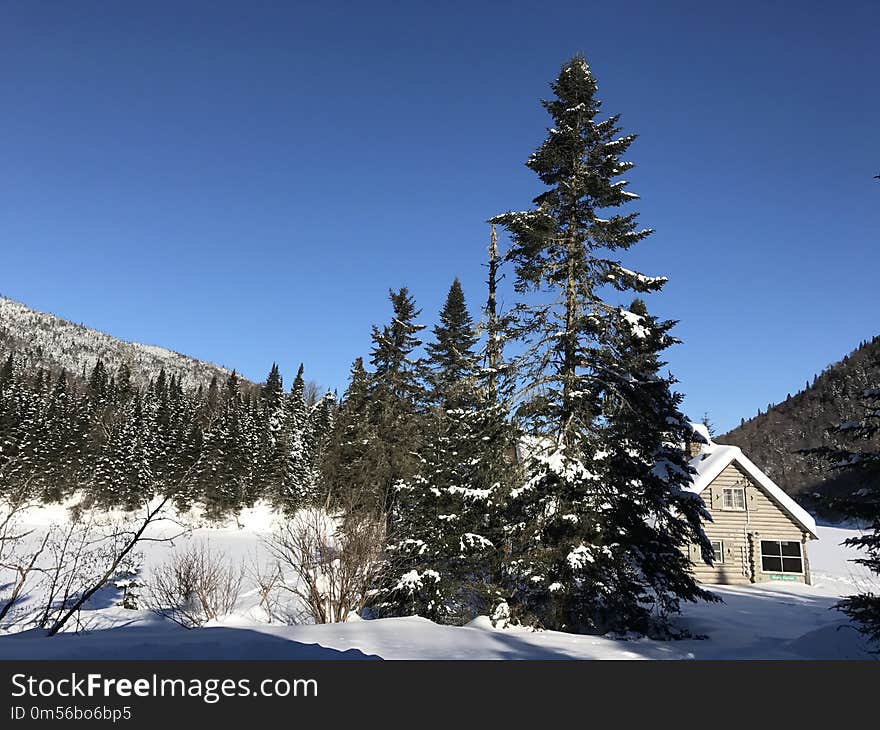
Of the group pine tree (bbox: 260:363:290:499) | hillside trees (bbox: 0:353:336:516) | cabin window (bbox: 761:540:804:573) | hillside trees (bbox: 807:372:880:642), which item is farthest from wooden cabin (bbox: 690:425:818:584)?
pine tree (bbox: 260:363:290:499)

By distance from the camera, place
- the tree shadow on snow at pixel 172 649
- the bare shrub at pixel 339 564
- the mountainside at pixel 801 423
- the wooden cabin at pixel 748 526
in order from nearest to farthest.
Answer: the tree shadow on snow at pixel 172 649 < the bare shrub at pixel 339 564 < the wooden cabin at pixel 748 526 < the mountainside at pixel 801 423

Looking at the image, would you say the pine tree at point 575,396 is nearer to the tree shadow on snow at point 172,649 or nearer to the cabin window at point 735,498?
the tree shadow on snow at point 172,649

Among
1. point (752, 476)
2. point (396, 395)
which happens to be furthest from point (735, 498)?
point (396, 395)

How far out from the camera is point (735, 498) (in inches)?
1117

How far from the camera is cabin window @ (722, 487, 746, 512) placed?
92.6 ft

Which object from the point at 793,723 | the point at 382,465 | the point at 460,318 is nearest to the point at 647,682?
the point at 793,723

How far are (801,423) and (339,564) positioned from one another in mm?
159544

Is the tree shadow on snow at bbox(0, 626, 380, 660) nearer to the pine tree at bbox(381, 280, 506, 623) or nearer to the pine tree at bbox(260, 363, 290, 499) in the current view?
the pine tree at bbox(381, 280, 506, 623)

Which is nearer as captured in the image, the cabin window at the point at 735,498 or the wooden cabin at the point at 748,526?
the wooden cabin at the point at 748,526

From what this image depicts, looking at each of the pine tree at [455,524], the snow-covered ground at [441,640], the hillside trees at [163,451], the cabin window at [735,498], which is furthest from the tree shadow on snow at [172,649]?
the hillside trees at [163,451]

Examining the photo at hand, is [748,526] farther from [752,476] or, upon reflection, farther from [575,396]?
[575,396]

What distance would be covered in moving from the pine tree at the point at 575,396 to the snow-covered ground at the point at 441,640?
44.0 inches

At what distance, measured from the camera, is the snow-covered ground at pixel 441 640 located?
6230 mm

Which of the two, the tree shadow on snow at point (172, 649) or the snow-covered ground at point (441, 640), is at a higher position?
the tree shadow on snow at point (172, 649)
